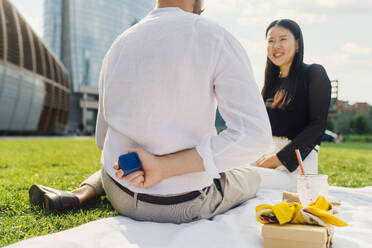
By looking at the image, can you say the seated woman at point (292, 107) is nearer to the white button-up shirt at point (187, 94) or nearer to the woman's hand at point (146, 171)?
the white button-up shirt at point (187, 94)

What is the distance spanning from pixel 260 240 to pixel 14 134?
32.2 m

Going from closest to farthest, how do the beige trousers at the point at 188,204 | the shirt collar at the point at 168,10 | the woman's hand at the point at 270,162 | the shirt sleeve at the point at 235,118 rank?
the shirt sleeve at the point at 235,118 < the shirt collar at the point at 168,10 < the beige trousers at the point at 188,204 < the woman's hand at the point at 270,162

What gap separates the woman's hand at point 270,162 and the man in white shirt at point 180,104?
143cm

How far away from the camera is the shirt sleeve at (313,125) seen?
275 cm

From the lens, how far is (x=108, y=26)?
6719 centimetres

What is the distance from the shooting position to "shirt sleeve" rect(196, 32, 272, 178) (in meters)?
1.38

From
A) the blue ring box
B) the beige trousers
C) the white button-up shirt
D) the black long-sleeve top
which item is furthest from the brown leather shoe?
the black long-sleeve top

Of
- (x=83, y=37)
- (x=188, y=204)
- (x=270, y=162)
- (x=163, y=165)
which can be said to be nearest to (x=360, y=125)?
(x=83, y=37)

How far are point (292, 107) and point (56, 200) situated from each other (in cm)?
218

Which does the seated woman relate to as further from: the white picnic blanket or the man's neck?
the man's neck

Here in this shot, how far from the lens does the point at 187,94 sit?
1.44m

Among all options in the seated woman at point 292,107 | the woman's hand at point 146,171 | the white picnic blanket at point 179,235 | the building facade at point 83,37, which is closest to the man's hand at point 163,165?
the woman's hand at point 146,171

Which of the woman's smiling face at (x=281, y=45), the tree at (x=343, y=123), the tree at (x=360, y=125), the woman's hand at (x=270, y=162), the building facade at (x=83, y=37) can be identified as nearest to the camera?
the woman's hand at (x=270, y=162)

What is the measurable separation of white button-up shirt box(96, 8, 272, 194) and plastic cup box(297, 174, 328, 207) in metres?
0.49
